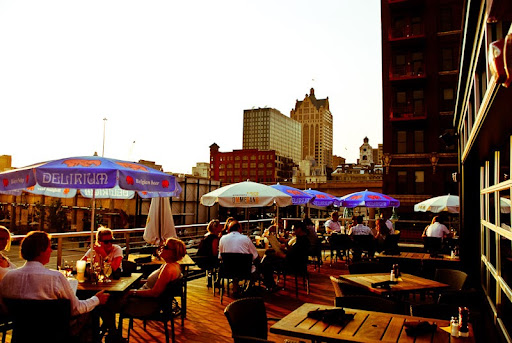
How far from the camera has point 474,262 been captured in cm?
783

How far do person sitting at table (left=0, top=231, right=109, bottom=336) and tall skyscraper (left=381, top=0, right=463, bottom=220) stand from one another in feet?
110

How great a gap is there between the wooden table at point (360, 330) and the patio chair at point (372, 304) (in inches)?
11.3

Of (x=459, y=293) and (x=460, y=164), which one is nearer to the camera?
(x=459, y=293)

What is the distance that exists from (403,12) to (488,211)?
3334 centimetres

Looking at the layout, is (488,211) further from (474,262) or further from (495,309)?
(474,262)

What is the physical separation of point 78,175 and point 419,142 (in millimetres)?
33398

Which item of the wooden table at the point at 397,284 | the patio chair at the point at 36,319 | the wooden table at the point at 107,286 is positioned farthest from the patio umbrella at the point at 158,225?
the patio chair at the point at 36,319

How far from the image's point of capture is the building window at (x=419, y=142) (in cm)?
3483

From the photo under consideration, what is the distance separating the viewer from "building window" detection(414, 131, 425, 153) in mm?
34828

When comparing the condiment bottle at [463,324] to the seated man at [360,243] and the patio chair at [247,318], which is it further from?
the seated man at [360,243]

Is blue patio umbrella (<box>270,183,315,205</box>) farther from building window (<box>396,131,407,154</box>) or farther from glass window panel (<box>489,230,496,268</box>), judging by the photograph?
building window (<box>396,131,407,154</box>)

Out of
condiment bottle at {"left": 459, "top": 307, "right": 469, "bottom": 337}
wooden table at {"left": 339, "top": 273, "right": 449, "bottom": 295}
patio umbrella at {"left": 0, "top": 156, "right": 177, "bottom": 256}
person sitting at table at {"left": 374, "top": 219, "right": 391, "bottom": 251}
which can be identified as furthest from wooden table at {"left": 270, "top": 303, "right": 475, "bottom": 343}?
person sitting at table at {"left": 374, "top": 219, "right": 391, "bottom": 251}

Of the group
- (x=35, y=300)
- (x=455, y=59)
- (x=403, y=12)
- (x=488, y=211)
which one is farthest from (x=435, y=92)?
(x=35, y=300)

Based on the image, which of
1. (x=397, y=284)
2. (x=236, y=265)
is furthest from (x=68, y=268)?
(x=397, y=284)
